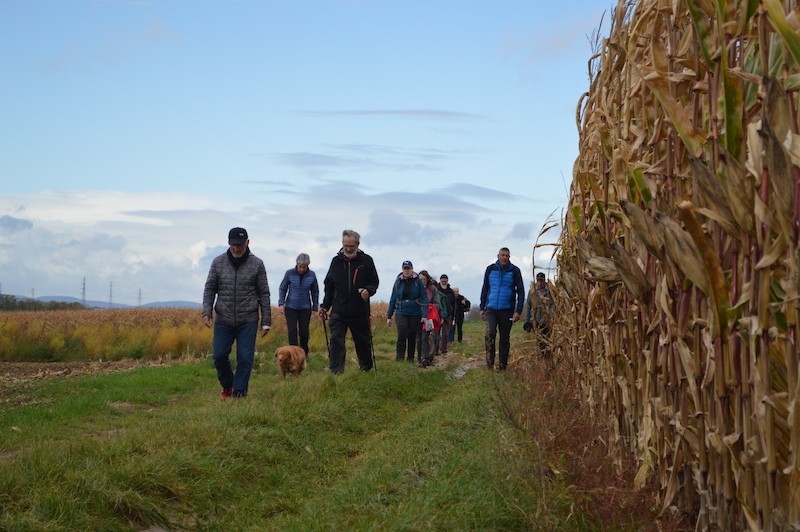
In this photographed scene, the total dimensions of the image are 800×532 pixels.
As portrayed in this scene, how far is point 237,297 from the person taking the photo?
1145cm

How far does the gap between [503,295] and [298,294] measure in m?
3.80

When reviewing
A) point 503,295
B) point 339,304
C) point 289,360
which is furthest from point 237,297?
point 503,295

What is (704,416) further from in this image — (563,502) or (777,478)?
(563,502)

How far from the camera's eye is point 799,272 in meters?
3.67

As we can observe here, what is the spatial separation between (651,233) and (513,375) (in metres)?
8.57

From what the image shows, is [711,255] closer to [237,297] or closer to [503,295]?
[237,297]

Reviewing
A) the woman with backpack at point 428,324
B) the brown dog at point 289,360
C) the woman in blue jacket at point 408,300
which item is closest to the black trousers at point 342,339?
the brown dog at point 289,360

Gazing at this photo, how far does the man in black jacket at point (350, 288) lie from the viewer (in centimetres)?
1352

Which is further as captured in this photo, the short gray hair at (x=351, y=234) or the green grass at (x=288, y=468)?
the short gray hair at (x=351, y=234)

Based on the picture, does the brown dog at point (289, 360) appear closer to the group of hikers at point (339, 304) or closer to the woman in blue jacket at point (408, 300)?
the group of hikers at point (339, 304)

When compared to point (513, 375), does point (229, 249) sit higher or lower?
higher

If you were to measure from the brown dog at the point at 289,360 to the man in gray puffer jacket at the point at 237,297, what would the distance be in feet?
9.46

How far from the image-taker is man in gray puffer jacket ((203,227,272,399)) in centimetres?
1146

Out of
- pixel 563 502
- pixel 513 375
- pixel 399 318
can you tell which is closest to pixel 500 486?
pixel 563 502
